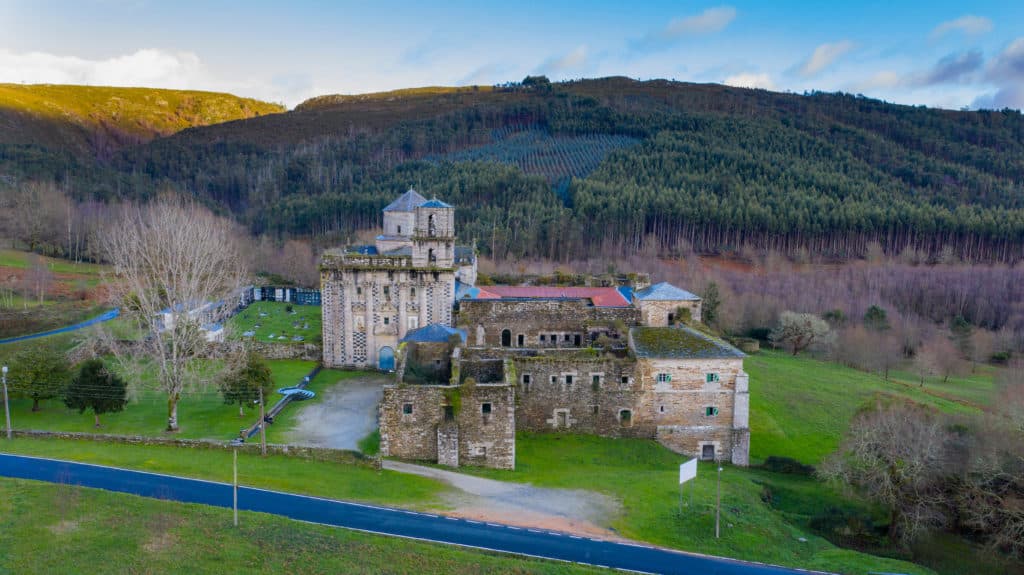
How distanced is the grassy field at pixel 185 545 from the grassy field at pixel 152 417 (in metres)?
9.88

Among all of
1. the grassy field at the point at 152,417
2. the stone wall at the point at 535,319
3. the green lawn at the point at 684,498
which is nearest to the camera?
the green lawn at the point at 684,498

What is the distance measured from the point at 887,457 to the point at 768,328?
50188mm

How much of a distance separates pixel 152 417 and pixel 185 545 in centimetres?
1884

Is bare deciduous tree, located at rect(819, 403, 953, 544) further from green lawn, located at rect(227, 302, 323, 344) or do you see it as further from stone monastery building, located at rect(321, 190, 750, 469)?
green lawn, located at rect(227, 302, 323, 344)

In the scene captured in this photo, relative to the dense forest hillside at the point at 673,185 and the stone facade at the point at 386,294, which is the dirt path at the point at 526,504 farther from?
the dense forest hillside at the point at 673,185

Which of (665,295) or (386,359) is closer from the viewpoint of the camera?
(386,359)

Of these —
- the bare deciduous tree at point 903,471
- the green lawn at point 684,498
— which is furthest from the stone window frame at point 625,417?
the bare deciduous tree at point 903,471

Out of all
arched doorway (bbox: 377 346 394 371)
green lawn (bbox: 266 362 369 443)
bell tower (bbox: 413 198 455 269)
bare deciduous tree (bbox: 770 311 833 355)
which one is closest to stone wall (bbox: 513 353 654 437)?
green lawn (bbox: 266 362 369 443)

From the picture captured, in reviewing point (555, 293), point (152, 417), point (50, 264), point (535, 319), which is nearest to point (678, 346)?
point (535, 319)

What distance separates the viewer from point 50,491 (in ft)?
82.5

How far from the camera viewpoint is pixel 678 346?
39844mm

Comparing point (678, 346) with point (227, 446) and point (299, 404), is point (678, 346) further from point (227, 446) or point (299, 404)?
point (227, 446)

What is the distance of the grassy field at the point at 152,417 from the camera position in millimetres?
34719

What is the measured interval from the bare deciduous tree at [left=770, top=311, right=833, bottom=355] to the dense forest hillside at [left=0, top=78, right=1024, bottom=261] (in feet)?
141
